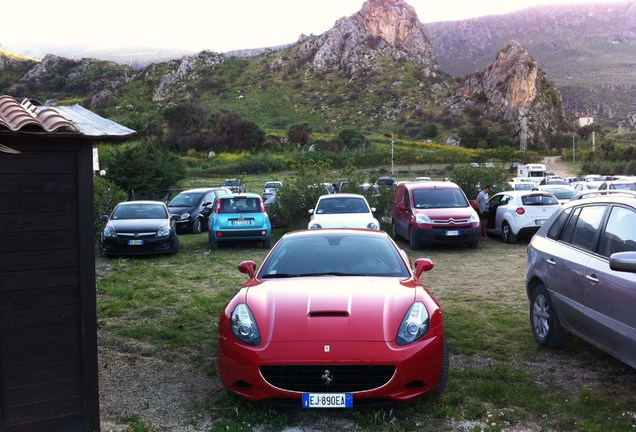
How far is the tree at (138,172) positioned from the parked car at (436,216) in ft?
53.5

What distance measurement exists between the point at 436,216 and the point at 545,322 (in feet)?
28.0

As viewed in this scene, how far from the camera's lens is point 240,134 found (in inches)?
2709

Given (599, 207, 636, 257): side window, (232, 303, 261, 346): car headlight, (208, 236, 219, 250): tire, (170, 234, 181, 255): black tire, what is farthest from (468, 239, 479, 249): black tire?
(232, 303, 261, 346): car headlight

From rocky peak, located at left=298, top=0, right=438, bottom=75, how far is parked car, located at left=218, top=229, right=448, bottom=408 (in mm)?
95849

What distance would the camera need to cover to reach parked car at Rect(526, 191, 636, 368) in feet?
15.9

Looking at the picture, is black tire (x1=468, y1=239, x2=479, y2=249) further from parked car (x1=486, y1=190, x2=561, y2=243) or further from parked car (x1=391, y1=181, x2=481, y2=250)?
parked car (x1=486, y1=190, x2=561, y2=243)

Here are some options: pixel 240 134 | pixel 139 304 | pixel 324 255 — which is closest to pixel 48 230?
pixel 324 255

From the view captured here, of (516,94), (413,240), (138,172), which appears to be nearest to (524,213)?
(413,240)

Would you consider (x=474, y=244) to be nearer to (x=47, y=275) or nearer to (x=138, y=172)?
(x=47, y=275)

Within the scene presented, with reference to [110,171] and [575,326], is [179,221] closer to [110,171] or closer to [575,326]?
[110,171]

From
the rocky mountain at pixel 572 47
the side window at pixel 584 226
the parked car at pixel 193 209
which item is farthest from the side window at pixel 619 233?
the rocky mountain at pixel 572 47

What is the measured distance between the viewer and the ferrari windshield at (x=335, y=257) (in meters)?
5.96

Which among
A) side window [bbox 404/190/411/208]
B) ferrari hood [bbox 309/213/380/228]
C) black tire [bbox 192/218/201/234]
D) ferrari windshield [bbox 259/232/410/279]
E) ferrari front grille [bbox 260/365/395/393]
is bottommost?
black tire [bbox 192/218/201/234]

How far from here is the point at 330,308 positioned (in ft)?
16.4
